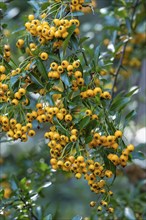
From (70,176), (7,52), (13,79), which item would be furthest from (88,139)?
(70,176)

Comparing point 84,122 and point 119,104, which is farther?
point 119,104

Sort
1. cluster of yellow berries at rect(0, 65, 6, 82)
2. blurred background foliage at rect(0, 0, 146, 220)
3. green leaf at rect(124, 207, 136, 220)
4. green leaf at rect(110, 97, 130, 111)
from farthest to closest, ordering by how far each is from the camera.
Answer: green leaf at rect(124, 207, 136, 220) → blurred background foliage at rect(0, 0, 146, 220) → green leaf at rect(110, 97, 130, 111) → cluster of yellow berries at rect(0, 65, 6, 82)

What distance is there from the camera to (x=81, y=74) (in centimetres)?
166

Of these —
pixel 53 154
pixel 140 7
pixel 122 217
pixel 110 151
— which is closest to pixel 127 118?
pixel 110 151

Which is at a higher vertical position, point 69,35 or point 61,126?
point 69,35

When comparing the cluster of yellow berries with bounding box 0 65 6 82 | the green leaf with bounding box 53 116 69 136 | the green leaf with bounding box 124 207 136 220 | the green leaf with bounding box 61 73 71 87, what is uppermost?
the cluster of yellow berries with bounding box 0 65 6 82

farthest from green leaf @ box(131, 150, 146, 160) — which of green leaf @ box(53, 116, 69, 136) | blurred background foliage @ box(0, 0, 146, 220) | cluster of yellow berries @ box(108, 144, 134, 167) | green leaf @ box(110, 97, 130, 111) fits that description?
green leaf @ box(53, 116, 69, 136)

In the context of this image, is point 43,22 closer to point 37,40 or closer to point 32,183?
point 37,40

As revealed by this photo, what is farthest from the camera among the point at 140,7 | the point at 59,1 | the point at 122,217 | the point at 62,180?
the point at 62,180

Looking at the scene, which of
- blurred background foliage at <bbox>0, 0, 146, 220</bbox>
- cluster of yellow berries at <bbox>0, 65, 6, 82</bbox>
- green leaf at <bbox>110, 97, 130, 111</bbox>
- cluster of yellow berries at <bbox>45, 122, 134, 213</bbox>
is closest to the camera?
cluster of yellow berries at <bbox>45, 122, 134, 213</bbox>

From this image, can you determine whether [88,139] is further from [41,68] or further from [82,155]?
[41,68]

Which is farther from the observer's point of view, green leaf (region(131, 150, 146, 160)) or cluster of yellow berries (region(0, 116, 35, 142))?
green leaf (region(131, 150, 146, 160))

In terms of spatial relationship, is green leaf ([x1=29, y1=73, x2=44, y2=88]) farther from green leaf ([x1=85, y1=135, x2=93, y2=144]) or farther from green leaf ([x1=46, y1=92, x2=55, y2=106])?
green leaf ([x1=85, y1=135, x2=93, y2=144])

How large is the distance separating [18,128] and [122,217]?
1.02 m
